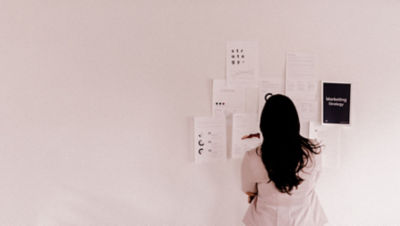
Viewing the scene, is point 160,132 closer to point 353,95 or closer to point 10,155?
point 10,155

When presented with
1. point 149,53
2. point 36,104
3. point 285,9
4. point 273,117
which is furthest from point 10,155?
point 285,9

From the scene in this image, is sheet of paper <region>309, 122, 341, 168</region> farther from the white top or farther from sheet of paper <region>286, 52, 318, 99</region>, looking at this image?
the white top

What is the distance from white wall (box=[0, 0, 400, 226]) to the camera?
1.48 meters

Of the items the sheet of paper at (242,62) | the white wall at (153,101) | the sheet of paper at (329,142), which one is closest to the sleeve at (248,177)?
the white wall at (153,101)

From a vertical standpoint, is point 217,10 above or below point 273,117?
above

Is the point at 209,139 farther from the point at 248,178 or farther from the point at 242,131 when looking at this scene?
the point at 248,178

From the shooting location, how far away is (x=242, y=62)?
5.50 feet

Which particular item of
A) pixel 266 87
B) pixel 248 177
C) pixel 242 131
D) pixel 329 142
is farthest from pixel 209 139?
pixel 329 142

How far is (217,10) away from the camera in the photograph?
1648 millimetres

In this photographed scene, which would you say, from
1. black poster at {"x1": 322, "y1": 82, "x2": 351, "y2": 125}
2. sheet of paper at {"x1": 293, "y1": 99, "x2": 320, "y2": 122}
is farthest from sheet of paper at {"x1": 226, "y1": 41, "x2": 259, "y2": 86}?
black poster at {"x1": 322, "y1": 82, "x2": 351, "y2": 125}

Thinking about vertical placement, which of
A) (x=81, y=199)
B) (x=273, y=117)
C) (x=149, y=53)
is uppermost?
(x=149, y=53)

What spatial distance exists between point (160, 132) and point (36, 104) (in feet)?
2.18

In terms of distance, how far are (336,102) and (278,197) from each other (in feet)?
2.62

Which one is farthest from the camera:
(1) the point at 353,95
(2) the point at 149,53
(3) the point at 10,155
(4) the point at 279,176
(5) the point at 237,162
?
(1) the point at 353,95
